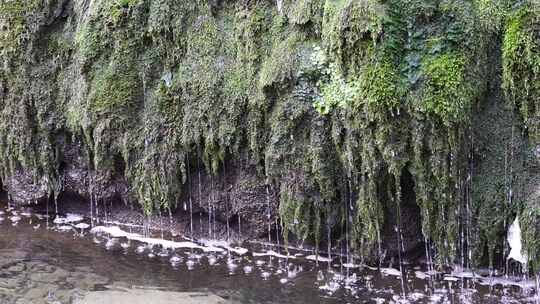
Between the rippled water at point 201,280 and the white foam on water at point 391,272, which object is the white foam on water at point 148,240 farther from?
the white foam on water at point 391,272

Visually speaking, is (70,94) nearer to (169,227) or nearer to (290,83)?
(169,227)

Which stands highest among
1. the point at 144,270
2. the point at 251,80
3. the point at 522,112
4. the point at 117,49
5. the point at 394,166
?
the point at 117,49

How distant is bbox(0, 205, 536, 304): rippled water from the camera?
5.79 metres

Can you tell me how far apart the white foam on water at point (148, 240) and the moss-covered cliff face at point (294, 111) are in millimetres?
424

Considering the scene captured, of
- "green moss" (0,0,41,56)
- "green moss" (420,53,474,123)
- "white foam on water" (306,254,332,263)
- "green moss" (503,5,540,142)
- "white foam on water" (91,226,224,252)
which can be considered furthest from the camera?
"green moss" (0,0,41,56)

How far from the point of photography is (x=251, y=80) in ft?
22.5

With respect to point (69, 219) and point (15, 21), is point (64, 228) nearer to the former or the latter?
point (69, 219)

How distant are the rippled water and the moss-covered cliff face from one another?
1.27 ft

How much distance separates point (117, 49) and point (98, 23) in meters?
0.46

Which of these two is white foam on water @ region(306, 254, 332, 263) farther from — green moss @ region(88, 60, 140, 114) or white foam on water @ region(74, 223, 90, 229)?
white foam on water @ region(74, 223, 90, 229)

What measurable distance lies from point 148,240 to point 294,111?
2.72 metres

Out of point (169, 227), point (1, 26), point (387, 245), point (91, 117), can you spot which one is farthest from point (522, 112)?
point (1, 26)

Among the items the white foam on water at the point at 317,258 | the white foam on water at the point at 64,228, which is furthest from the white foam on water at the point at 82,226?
the white foam on water at the point at 317,258

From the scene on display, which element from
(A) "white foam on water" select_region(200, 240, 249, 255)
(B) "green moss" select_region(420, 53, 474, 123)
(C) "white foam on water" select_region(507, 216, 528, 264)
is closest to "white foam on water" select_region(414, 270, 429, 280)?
(C) "white foam on water" select_region(507, 216, 528, 264)
